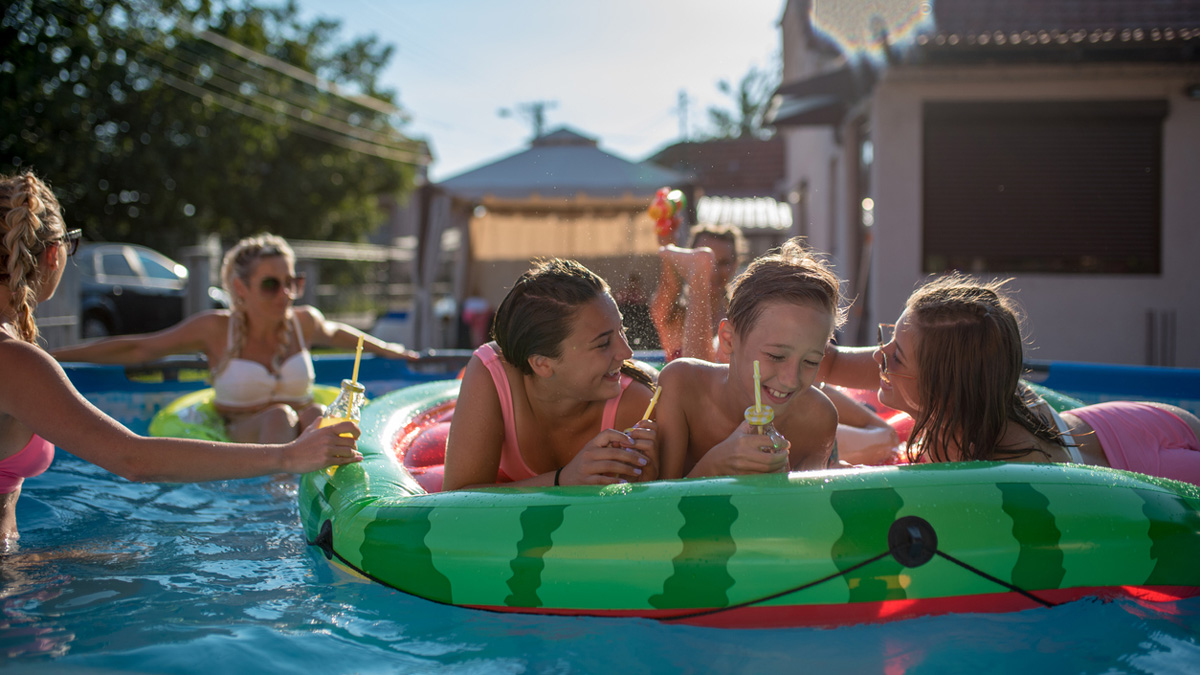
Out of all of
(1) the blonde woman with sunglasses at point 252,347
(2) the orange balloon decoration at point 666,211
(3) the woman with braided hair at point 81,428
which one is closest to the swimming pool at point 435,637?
(3) the woman with braided hair at point 81,428

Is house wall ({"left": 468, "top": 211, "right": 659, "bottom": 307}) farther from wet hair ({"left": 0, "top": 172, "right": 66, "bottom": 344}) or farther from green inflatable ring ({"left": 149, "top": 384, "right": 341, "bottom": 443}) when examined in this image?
wet hair ({"left": 0, "top": 172, "right": 66, "bottom": 344})

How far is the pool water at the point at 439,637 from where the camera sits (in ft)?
6.80

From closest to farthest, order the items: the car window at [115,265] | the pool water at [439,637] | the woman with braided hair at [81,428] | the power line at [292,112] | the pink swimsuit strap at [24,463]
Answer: the pool water at [439,637]
the woman with braided hair at [81,428]
the pink swimsuit strap at [24,463]
the car window at [115,265]
the power line at [292,112]

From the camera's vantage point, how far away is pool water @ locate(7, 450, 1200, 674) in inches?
81.6

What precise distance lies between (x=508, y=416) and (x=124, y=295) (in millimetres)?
11355

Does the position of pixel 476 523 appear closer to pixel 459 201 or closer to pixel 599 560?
pixel 599 560

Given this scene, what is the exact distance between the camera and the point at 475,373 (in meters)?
2.68

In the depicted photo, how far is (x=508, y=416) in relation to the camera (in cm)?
268

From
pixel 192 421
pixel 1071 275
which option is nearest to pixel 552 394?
pixel 192 421

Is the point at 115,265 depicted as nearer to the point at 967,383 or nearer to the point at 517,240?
the point at 517,240

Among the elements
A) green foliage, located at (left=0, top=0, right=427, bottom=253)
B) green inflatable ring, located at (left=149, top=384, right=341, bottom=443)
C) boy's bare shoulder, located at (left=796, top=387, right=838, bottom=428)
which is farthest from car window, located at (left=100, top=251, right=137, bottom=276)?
boy's bare shoulder, located at (left=796, top=387, right=838, bottom=428)

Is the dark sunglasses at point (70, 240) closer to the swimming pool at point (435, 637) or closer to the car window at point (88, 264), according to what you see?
the swimming pool at point (435, 637)

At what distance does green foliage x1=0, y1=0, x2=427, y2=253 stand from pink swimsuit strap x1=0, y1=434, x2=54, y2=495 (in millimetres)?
11739

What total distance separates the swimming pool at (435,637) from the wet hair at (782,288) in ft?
2.85
